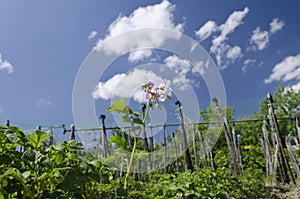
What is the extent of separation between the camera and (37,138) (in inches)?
24.2

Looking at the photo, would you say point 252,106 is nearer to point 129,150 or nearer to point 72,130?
point 72,130

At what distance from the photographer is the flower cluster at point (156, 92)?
955mm

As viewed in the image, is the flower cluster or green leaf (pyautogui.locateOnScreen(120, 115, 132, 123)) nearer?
green leaf (pyautogui.locateOnScreen(120, 115, 132, 123))

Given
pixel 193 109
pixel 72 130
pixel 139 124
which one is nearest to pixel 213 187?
pixel 193 109

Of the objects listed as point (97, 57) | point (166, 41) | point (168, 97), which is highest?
point (166, 41)

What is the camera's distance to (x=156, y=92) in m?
0.96

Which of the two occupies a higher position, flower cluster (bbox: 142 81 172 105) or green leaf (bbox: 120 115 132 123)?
flower cluster (bbox: 142 81 172 105)

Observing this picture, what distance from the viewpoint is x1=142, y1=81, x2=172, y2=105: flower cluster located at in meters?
0.96

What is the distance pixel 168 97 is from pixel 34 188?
0.52 metres

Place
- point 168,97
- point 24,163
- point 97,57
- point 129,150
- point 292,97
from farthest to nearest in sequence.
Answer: point 292,97, point 97,57, point 168,97, point 129,150, point 24,163

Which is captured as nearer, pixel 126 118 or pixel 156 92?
pixel 126 118

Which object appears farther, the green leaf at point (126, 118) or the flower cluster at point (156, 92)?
the flower cluster at point (156, 92)

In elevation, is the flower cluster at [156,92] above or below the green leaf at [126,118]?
above

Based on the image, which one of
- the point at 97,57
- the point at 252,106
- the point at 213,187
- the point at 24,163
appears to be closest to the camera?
the point at 24,163
